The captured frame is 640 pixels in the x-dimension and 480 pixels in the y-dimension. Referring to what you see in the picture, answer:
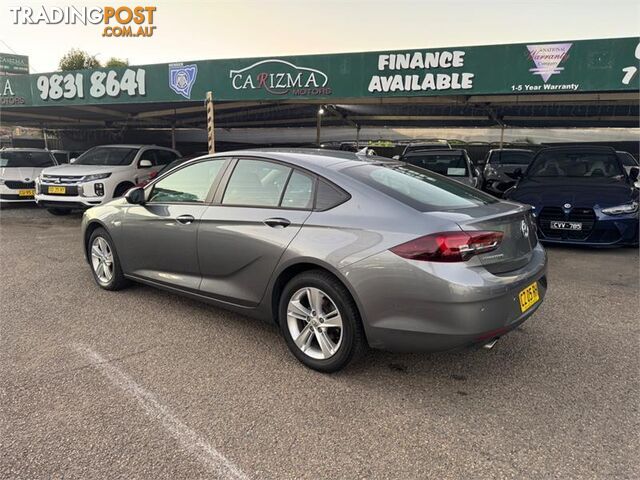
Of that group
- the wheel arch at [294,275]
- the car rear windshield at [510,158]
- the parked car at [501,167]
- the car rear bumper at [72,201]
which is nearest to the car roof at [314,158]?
the wheel arch at [294,275]

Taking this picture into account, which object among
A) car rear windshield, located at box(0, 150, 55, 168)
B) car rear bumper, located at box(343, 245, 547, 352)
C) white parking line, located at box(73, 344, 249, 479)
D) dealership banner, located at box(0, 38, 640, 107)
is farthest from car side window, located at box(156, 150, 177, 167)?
car rear bumper, located at box(343, 245, 547, 352)

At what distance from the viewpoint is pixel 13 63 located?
47.2 metres

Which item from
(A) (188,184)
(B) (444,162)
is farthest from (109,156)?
(B) (444,162)

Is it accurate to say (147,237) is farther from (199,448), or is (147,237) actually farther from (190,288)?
(199,448)

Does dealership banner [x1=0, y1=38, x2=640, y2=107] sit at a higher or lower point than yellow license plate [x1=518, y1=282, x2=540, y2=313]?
higher

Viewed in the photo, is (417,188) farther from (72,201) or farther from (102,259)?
(72,201)

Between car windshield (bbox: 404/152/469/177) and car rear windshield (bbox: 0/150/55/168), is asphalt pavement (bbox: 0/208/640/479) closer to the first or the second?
car windshield (bbox: 404/152/469/177)

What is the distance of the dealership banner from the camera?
355 inches

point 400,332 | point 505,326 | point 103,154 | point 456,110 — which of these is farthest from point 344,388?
point 456,110

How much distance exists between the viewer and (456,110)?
675 inches

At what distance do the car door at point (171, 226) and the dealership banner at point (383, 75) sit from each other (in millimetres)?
7524

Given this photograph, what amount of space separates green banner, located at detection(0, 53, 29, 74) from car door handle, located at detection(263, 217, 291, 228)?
180ft

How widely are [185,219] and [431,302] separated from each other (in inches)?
87.6

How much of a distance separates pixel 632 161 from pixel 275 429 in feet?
50.6
